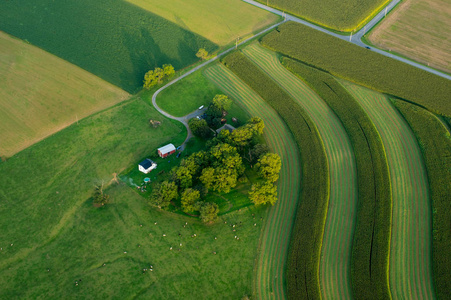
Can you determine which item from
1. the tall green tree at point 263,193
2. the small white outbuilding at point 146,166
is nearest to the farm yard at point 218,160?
the tall green tree at point 263,193

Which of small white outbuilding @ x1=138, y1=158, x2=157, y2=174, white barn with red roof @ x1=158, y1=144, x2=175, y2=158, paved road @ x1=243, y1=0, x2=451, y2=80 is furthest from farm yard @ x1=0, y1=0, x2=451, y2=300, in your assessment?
paved road @ x1=243, y1=0, x2=451, y2=80

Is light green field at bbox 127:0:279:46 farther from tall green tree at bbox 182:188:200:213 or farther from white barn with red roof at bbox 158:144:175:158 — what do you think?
tall green tree at bbox 182:188:200:213

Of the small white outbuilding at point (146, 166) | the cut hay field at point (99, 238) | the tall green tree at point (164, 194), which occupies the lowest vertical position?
the cut hay field at point (99, 238)

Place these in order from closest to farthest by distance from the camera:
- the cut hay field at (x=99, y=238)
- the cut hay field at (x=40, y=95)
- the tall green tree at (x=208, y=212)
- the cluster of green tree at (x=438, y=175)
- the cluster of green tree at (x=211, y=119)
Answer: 1. the cut hay field at (x=99, y=238)
2. the cluster of green tree at (x=438, y=175)
3. the tall green tree at (x=208, y=212)
4. the cluster of green tree at (x=211, y=119)
5. the cut hay field at (x=40, y=95)

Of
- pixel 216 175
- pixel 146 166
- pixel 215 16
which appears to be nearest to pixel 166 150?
pixel 146 166

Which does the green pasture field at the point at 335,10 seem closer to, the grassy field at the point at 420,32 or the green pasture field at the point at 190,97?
the grassy field at the point at 420,32

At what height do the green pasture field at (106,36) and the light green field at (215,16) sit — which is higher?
the light green field at (215,16)
